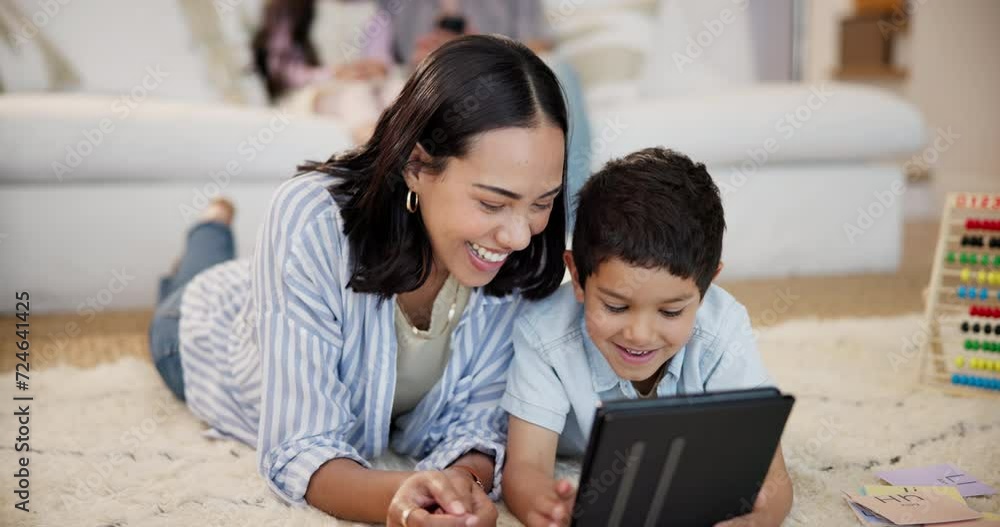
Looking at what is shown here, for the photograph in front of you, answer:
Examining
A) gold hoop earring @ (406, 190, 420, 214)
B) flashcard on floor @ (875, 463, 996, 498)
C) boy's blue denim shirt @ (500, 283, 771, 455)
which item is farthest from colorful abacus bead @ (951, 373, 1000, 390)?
gold hoop earring @ (406, 190, 420, 214)

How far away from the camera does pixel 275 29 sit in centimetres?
267

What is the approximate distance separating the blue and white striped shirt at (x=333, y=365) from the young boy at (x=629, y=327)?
0.06m

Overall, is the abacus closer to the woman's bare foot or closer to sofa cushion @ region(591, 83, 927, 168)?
sofa cushion @ region(591, 83, 927, 168)

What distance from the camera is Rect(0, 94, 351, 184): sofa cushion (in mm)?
2025

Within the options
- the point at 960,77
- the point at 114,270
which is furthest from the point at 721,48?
the point at 114,270

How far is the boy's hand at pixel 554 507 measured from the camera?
860 mm

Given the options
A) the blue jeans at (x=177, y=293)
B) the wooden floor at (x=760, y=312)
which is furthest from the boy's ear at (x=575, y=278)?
the wooden floor at (x=760, y=312)

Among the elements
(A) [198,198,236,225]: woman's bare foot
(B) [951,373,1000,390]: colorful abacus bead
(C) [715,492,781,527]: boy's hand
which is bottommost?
(B) [951,373,1000,390]: colorful abacus bead

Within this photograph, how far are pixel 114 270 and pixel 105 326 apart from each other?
7.0 inches

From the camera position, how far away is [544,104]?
1.01 metres

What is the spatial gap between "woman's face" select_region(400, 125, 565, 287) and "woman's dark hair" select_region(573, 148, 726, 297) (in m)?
0.06

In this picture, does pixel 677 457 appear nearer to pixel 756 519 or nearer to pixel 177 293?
pixel 756 519

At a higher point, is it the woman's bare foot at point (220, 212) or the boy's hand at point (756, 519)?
the woman's bare foot at point (220, 212)

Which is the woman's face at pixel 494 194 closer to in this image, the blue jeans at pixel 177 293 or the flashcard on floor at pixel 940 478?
the flashcard on floor at pixel 940 478
